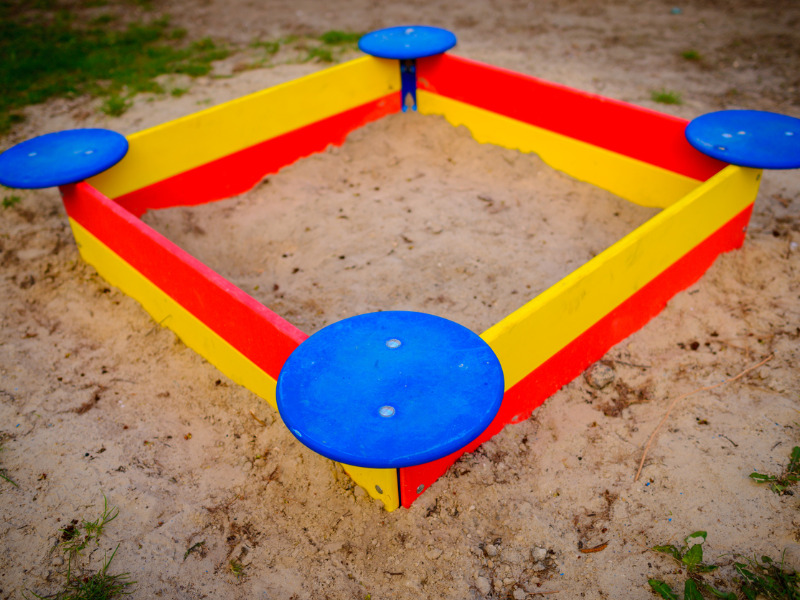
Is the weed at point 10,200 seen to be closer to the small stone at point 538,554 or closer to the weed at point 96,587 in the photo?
the weed at point 96,587

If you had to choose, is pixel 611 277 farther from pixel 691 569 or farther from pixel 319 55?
pixel 319 55

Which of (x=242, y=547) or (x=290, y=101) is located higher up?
(x=290, y=101)

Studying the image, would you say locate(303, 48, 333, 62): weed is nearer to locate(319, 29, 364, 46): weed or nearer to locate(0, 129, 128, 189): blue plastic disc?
locate(319, 29, 364, 46): weed

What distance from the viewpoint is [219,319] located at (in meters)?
2.48

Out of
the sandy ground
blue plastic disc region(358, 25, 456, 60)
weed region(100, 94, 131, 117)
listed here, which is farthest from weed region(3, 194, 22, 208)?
blue plastic disc region(358, 25, 456, 60)

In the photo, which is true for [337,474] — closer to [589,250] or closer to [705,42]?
[589,250]

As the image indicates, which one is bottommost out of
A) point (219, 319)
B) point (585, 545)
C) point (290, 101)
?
point (585, 545)

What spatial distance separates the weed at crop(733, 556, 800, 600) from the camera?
186 cm

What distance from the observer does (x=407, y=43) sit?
420cm

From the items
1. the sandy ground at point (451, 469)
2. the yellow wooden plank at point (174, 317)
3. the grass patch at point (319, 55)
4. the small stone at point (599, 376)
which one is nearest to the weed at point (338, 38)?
the grass patch at point (319, 55)

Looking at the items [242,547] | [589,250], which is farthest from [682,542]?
[589,250]

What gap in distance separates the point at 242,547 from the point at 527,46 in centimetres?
527

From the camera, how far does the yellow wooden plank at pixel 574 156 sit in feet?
11.5

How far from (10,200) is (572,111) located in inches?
135
